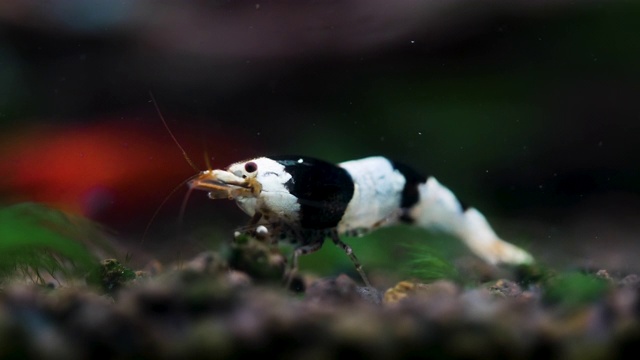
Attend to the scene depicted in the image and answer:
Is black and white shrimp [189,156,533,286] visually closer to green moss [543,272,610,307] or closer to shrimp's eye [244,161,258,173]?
shrimp's eye [244,161,258,173]

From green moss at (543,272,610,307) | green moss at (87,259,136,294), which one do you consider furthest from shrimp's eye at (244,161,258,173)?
green moss at (543,272,610,307)

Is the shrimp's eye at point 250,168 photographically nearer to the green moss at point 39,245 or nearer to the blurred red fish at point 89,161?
the blurred red fish at point 89,161

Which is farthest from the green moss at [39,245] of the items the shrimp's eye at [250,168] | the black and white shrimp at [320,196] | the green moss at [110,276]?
the shrimp's eye at [250,168]

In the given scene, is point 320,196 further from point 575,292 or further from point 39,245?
point 575,292

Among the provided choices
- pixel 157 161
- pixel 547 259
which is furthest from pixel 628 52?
pixel 157 161

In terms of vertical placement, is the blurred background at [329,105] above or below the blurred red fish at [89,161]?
above

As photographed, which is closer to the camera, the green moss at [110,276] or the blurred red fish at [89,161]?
the green moss at [110,276]
